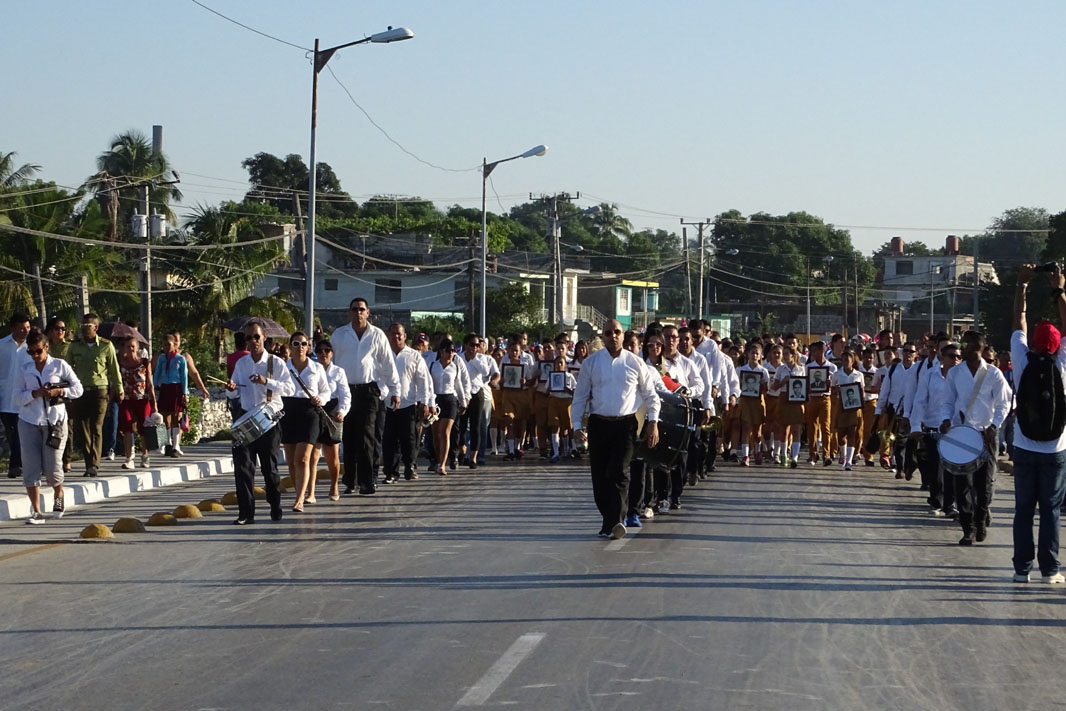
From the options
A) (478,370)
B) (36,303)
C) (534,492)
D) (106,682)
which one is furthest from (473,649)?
(36,303)

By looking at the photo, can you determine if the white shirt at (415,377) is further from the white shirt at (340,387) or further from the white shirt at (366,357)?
the white shirt at (340,387)

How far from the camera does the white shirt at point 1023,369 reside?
1108cm

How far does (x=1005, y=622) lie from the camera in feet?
31.2

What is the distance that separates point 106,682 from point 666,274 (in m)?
121

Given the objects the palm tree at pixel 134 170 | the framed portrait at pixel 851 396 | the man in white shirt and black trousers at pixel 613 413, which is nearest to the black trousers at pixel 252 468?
the man in white shirt and black trousers at pixel 613 413

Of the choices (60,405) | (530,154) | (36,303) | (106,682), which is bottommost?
(106,682)

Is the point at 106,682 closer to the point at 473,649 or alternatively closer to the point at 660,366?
the point at 473,649

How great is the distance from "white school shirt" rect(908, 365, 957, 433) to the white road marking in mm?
7634

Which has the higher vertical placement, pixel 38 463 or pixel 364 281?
pixel 364 281

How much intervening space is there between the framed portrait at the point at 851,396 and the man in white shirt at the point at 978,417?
31.8 feet

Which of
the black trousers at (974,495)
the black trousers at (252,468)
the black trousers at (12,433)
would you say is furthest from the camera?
the black trousers at (12,433)

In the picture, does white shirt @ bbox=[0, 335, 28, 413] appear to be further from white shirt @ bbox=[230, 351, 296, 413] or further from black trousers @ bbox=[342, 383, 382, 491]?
white shirt @ bbox=[230, 351, 296, 413]

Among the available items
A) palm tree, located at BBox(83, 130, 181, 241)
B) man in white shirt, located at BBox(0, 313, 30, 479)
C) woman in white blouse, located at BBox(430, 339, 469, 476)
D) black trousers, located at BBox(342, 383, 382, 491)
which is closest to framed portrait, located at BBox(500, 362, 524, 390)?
Answer: woman in white blouse, located at BBox(430, 339, 469, 476)

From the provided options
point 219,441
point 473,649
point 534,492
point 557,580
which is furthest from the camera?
point 219,441
